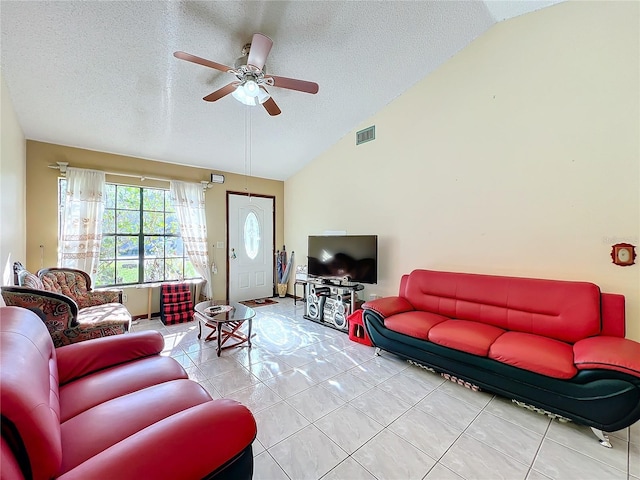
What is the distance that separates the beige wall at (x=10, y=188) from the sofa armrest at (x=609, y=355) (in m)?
4.48

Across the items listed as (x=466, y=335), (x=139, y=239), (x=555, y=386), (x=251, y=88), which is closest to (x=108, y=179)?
(x=139, y=239)

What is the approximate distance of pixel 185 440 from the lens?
939mm

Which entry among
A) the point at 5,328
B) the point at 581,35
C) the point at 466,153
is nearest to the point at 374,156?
the point at 466,153

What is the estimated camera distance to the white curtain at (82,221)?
361 centimetres

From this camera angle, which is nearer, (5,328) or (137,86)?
(5,328)

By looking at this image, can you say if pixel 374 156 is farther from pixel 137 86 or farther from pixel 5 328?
pixel 5 328

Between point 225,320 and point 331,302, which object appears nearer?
point 225,320

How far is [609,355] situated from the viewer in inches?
67.8

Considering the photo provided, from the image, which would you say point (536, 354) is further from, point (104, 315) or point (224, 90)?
point (104, 315)

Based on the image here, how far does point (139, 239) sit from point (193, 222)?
0.83 metres

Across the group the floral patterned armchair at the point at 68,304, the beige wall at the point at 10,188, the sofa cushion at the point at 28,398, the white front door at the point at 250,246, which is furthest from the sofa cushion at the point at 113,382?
the white front door at the point at 250,246

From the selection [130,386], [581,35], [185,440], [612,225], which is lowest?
[130,386]

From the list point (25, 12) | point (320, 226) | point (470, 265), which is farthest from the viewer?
point (320, 226)

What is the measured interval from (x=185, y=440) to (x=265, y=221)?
15.9 ft
